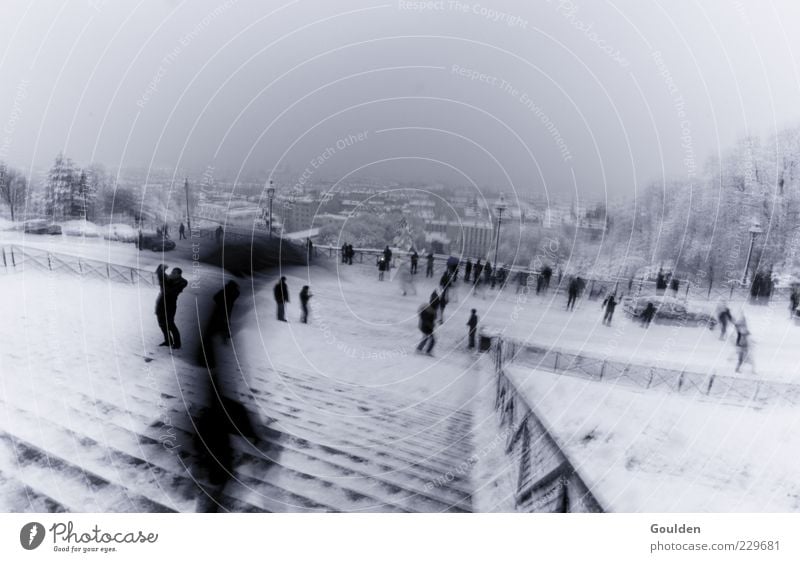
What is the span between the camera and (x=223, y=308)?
72.8 inches

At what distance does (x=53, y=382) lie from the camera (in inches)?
71.8

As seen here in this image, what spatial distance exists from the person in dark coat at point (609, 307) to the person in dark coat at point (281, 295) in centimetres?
117

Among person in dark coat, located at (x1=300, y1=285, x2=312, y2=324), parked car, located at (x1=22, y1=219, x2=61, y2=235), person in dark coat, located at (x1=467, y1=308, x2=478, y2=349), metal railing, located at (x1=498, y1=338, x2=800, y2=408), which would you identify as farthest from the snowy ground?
parked car, located at (x1=22, y1=219, x2=61, y2=235)

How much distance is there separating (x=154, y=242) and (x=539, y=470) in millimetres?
1535

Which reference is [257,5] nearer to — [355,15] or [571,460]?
[355,15]

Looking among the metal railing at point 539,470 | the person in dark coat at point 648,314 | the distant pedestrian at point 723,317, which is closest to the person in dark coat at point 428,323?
the metal railing at point 539,470

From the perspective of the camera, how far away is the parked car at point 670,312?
1.95m

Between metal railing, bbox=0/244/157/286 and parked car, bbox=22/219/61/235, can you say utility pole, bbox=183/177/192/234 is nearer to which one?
metal railing, bbox=0/244/157/286

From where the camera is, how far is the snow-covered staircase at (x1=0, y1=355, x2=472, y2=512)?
1.75 m

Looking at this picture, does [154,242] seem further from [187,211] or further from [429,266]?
[429,266]

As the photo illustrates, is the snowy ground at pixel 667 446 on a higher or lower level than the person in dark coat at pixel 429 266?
lower

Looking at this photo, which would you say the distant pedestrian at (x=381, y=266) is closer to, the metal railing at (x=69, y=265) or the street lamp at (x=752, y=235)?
the metal railing at (x=69, y=265)
